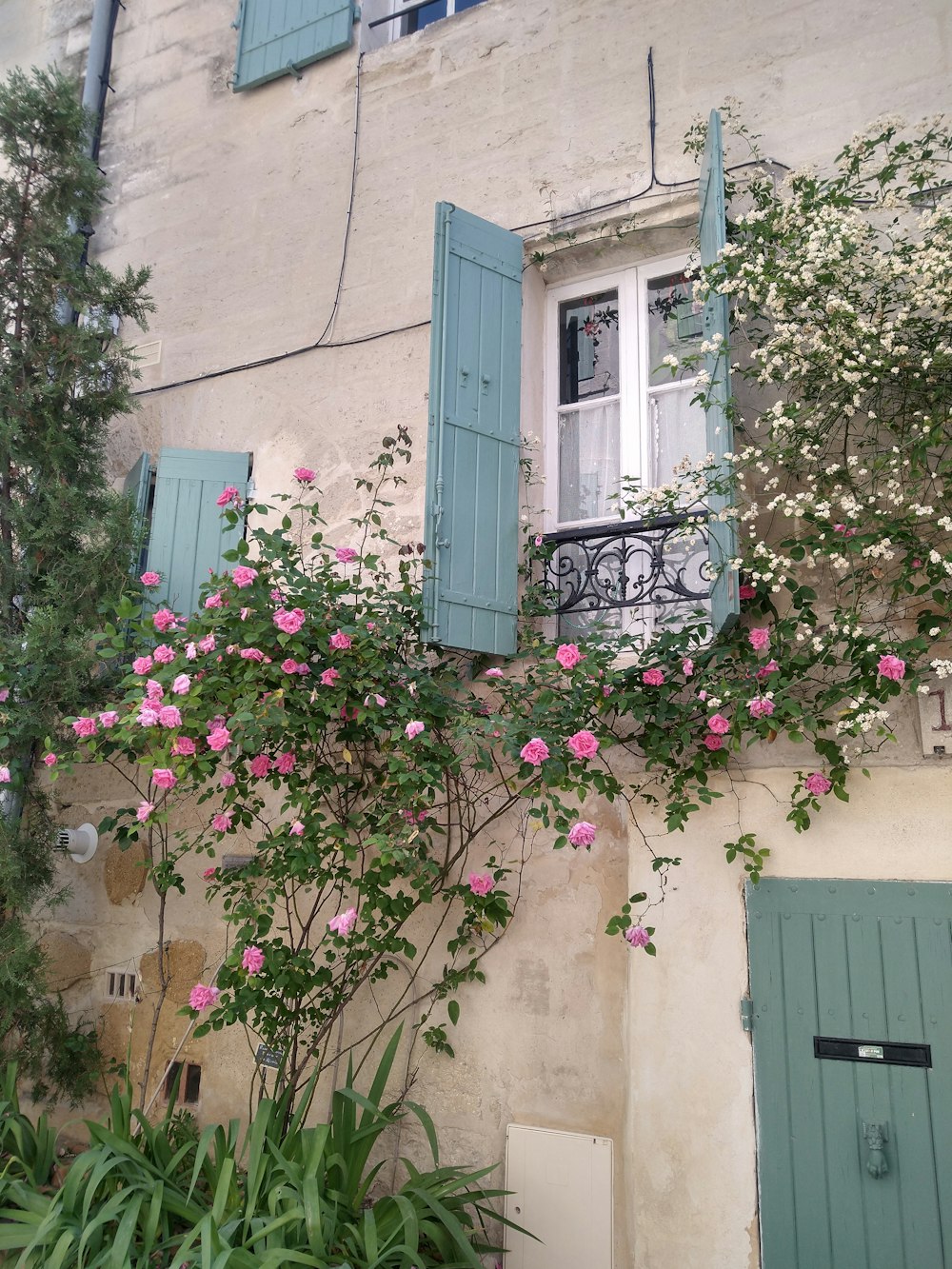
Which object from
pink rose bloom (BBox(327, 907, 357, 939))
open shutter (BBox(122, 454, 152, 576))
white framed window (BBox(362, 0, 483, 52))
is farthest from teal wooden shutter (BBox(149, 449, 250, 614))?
white framed window (BBox(362, 0, 483, 52))

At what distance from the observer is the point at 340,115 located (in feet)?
16.5

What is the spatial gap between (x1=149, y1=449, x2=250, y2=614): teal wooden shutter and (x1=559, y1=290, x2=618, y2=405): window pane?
155 centimetres

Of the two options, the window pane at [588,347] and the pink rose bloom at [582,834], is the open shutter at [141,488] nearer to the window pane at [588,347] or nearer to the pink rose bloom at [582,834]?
the window pane at [588,347]

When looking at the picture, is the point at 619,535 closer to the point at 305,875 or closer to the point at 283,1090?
the point at 305,875

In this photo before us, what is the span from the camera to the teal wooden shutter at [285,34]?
5117mm

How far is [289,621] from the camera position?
328cm

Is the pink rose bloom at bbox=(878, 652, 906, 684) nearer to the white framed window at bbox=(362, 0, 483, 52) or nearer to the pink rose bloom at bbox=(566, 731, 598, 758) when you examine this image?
the pink rose bloom at bbox=(566, 731, 598, 758)

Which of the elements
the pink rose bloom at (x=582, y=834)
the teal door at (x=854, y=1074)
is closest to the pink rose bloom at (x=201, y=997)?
the pink rose bloom at (x=582, y=834)

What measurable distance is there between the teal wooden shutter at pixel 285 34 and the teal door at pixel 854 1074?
15.1 ft

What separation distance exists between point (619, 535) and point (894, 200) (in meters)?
1.41

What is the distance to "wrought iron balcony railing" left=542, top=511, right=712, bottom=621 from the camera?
144 inches

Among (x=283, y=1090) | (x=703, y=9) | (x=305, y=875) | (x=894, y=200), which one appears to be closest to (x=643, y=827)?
(x=305, y=875)

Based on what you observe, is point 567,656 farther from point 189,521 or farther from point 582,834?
point 189,521

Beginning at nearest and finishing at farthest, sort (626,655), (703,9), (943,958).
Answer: (943,958), (626,655), (703,9)
